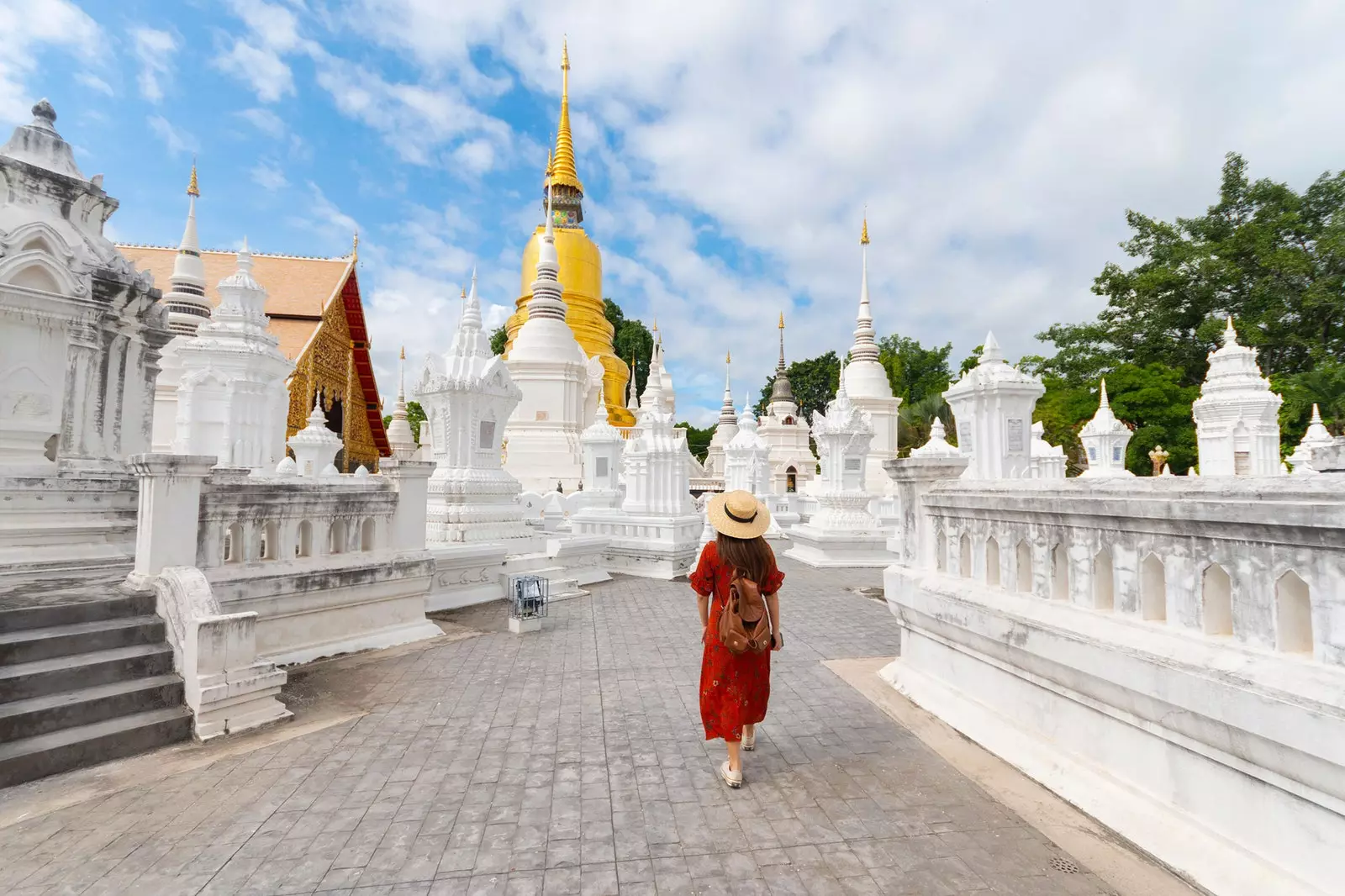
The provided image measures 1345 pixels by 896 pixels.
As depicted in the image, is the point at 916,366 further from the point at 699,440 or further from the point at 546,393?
the point at 546,393

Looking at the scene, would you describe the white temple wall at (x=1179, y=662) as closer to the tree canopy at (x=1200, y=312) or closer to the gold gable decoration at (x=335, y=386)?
the gold gable decoration at (x=335, y=386)

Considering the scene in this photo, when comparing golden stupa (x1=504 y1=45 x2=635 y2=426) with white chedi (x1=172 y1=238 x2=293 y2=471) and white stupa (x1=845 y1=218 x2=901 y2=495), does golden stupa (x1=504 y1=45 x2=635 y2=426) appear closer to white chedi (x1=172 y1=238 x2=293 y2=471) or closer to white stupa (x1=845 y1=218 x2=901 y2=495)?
white stupa (x1=845 y1=218 x2=901 y2=495)

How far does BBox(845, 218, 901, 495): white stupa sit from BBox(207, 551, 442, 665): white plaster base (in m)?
22.5

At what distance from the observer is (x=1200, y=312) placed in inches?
1345

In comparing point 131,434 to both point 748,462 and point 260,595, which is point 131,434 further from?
point 748,462

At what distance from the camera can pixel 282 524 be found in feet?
20.0

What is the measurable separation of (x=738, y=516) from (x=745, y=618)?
582 mm

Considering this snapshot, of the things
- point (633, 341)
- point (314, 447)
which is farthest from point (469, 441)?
point (633, 341)

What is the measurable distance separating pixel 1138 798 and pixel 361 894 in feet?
11.5

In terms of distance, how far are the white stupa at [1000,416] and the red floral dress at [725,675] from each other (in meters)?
9.72

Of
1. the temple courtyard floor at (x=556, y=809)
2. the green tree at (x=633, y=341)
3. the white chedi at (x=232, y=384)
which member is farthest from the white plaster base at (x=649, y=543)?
the green tree at (x=633, y=341)

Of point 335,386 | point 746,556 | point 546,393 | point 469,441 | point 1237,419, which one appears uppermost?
point 335,386

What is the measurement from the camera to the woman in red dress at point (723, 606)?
12.2 ft

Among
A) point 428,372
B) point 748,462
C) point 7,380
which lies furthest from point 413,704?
point 748,462
